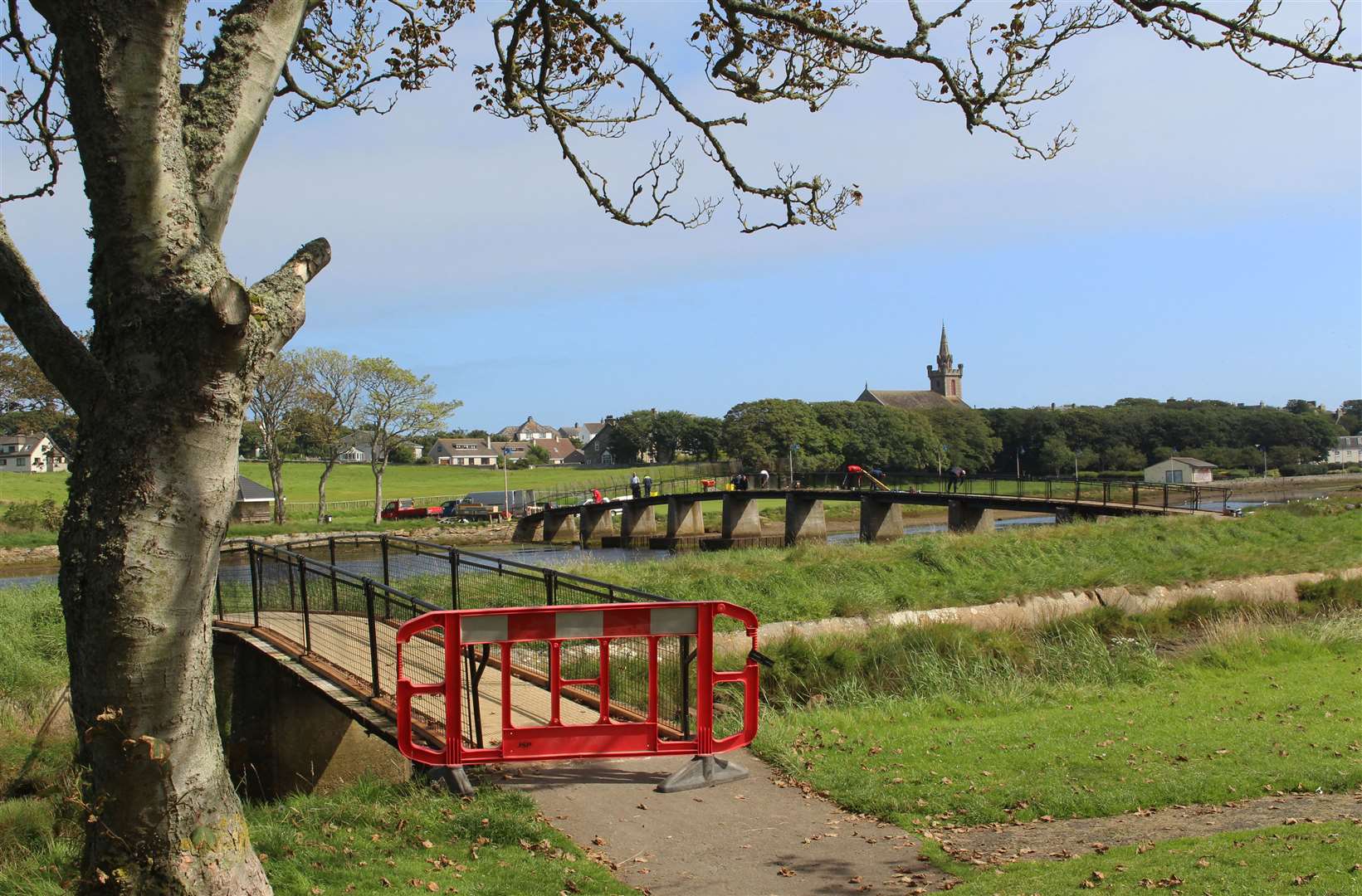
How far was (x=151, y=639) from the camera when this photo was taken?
4.71 metres

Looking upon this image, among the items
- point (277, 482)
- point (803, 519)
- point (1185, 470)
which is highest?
point (277, 482)

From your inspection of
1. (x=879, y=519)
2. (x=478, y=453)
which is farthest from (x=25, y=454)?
(x=879, y=519)

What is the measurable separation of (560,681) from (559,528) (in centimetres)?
5820

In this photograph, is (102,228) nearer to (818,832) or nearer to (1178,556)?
(818,832)

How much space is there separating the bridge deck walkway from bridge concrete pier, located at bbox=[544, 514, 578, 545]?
5007 centimetres

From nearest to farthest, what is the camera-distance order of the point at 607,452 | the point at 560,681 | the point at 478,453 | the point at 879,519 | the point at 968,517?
the point at 560,681, the point at 968,517, the point at 879,519, the point at 607,452, the point at 478,453

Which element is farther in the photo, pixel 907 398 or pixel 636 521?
pixel 907 398

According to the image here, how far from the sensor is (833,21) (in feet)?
29.2

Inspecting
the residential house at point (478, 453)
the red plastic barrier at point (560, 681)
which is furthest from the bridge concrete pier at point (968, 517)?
the residential house at point (478, 453)

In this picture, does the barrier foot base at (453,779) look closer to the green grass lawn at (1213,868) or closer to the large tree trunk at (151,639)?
the large tree trunk at (151,639)

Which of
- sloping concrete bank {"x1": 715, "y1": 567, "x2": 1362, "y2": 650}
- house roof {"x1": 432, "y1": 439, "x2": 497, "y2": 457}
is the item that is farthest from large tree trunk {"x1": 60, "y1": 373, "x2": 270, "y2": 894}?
Answer: house roof {"x1": 432, "y1": 439, "x2": 497, "y2": 457}

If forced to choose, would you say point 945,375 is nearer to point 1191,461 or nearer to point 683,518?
point 1191,461

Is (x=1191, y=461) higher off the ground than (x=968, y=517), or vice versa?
(x=1191, y=461)

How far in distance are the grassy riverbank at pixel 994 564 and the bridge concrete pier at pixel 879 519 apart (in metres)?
17.7
